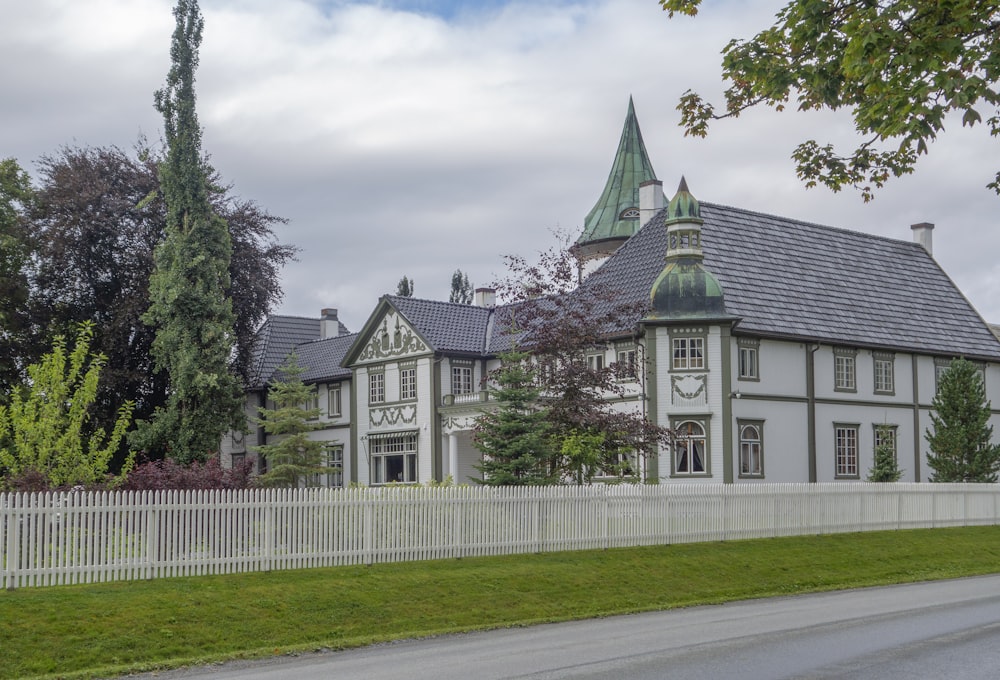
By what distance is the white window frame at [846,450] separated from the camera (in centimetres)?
4089

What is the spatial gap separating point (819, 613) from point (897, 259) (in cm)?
3436

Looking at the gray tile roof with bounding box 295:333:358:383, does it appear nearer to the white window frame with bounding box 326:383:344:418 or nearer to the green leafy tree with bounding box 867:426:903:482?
the white window frame with bounding box 326:383:344:418

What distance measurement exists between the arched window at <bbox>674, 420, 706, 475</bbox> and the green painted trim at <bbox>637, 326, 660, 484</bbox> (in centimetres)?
71

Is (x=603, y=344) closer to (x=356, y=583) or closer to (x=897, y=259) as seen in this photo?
(x=356, y=583)

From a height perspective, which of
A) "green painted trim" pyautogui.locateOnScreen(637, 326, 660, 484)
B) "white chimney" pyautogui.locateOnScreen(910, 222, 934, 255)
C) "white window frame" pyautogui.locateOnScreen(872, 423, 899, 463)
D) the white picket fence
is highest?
"white chimney" pyautogui.locateOnScreen(910, 222, 934, 255)

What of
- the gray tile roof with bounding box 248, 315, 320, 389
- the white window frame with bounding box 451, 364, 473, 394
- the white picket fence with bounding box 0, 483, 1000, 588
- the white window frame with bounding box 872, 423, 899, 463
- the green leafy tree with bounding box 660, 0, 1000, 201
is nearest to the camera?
the green leafy tree with bounding box 660, 0, 1000, 201

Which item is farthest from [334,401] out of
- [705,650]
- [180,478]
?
[705,650]

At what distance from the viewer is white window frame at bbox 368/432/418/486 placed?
152ft

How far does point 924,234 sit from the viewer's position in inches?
2034

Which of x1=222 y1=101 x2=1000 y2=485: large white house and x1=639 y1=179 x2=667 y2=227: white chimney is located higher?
x1=639 y1=179 x2=667 y2=227: white chimney

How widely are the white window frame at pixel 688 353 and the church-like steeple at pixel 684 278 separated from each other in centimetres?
81

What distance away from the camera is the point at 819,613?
57.7 feet

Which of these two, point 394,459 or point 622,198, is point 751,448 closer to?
point 394,459

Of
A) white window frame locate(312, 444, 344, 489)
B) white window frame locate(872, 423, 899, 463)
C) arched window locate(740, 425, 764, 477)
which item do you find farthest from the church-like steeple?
white window frame locate(312, 444, 344, 489)
